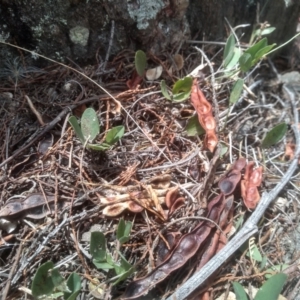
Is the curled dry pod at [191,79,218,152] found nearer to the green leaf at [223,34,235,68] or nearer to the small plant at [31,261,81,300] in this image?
the green leaf at [223,34,235,68]

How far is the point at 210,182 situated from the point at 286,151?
411mm

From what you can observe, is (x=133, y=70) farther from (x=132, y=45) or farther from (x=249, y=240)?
(x=249, y=240)

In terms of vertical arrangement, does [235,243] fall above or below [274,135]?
below

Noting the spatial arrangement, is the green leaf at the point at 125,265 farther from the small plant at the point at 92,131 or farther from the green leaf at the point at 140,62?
the green leaf at the point at 140,62

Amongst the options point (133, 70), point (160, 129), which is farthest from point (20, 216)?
point (133, 70)

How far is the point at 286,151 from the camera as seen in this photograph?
5.72 ft

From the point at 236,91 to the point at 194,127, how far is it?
0.20 m

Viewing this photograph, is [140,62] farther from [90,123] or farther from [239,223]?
[239,223]

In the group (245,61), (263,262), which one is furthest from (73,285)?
(245,61)

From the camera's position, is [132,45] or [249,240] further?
[132,45]

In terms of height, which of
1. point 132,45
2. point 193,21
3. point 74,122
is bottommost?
point 74,122

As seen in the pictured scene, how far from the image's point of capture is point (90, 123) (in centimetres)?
147

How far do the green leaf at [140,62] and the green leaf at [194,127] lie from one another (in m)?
0.25

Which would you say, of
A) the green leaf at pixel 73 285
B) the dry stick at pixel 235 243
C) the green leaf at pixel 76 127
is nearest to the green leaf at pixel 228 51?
the dry stick at pixel 235 243
